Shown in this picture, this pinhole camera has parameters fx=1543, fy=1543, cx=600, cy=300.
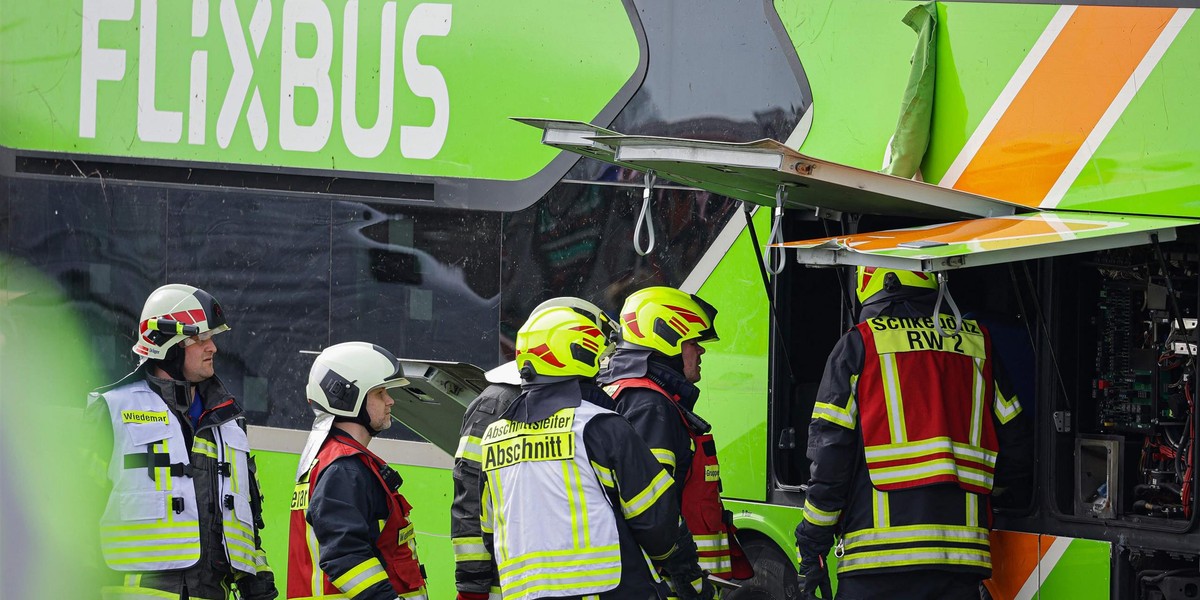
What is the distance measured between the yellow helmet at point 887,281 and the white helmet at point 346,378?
1739mm

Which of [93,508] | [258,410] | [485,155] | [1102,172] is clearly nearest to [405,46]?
[485,155]

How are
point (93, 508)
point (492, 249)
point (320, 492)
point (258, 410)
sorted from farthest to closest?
point (258, 410)
point (492, 249)
point (93, 508)
point (320, 492)

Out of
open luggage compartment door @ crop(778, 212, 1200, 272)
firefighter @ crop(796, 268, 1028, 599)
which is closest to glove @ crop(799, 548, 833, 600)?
firefighter @ crop(796, 268, 1028, 599)

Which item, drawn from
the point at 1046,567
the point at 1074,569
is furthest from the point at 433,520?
the point at 1074,569

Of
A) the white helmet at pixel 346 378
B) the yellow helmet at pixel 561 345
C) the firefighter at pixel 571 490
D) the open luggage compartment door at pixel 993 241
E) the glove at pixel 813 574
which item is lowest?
the glove at pixel 813 574

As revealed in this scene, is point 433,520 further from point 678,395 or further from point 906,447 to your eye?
point 906,447

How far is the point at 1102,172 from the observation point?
5.12 metres

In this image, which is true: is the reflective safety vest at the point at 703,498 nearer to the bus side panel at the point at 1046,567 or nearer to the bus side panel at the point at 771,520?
the bus side panel at the point at 771,520

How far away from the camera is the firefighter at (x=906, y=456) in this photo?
5.34 metres

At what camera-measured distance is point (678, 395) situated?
5680 millimetres

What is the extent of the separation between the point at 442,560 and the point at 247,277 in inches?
67.0

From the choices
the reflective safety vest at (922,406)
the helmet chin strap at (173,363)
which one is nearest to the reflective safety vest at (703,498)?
the reflective safety vest at (922,406)

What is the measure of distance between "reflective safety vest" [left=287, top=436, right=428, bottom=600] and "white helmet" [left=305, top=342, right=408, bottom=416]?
0.12m

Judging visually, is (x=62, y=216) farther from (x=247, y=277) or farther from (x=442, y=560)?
(x=442, y=560)
